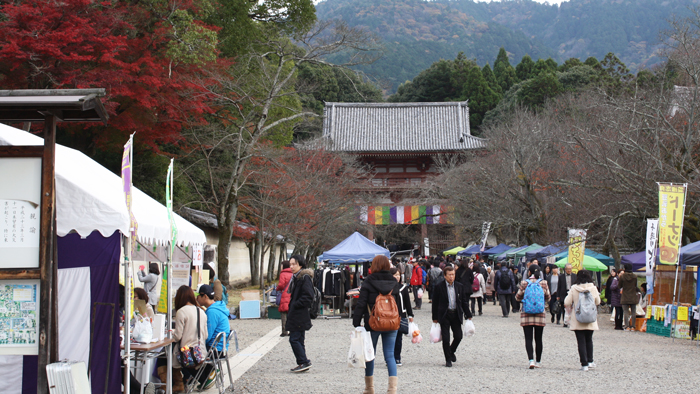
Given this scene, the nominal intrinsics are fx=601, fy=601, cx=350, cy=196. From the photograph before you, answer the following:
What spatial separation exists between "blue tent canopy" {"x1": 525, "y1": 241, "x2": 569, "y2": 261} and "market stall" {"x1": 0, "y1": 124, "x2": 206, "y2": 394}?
15850 mm

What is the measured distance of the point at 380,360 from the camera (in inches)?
348

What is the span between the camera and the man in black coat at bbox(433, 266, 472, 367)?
810cm

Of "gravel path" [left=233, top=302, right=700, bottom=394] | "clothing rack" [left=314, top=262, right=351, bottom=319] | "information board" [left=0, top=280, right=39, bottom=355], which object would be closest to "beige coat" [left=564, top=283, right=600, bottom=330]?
"gravel path" [left=233, top=302, right=700, bottom=394]

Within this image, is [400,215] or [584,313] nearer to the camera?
[584,313]

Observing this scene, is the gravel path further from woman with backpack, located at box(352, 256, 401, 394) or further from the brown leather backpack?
the brown leather backpack

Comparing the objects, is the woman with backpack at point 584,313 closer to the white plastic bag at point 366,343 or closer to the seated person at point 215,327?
the white plastic bag at point 366,343

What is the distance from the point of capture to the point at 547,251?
1973 cm

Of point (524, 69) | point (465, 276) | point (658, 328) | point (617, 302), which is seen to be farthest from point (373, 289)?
point (524, 69)

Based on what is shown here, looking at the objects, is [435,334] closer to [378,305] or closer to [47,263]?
[378,305]

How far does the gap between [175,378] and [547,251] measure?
15761mm

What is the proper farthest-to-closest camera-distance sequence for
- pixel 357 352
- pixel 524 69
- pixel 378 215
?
pixel 524 69 → pixel 378 215 → pixel 357 352

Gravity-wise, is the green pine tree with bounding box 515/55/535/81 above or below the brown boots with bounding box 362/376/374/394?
above

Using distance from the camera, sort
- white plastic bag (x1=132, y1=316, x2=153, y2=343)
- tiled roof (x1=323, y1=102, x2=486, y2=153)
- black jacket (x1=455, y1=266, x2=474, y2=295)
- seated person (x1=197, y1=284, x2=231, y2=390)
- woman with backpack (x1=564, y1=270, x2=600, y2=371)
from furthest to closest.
→ tiled roof (x1=323, y1=102, x2=486, y2=153) → black jacket (x1=455, y1=266, x2=474, y2=295) → woman with backpack (x1=564, y1=270, x2=600, y2=371) → seated person (x1=197, y1=284, x2=231, y2=390) → white plastic bag (x1=132, y1=316, x2=153, y2=343)

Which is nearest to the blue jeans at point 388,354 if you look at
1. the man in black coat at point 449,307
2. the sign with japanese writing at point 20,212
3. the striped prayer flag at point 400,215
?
the man in black coat at point 449,307
